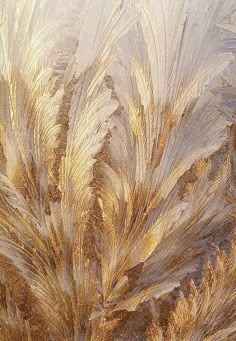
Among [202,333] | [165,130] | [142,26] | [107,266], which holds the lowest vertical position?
[202,333]

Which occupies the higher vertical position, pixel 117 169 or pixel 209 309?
pixel 117 169

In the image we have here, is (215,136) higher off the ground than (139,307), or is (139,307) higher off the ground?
(215,136)

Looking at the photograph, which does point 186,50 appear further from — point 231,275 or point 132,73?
point 231,275

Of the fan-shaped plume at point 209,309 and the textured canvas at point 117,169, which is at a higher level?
the textured canvas at point 117,169

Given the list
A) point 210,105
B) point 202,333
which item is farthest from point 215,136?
point 202,333

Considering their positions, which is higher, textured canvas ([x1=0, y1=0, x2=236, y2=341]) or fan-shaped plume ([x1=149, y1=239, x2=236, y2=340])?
textured canvas ([x1=0, y1=0, x2=236, y2=341])

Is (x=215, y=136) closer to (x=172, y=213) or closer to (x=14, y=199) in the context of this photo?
(x=172, y=213)
